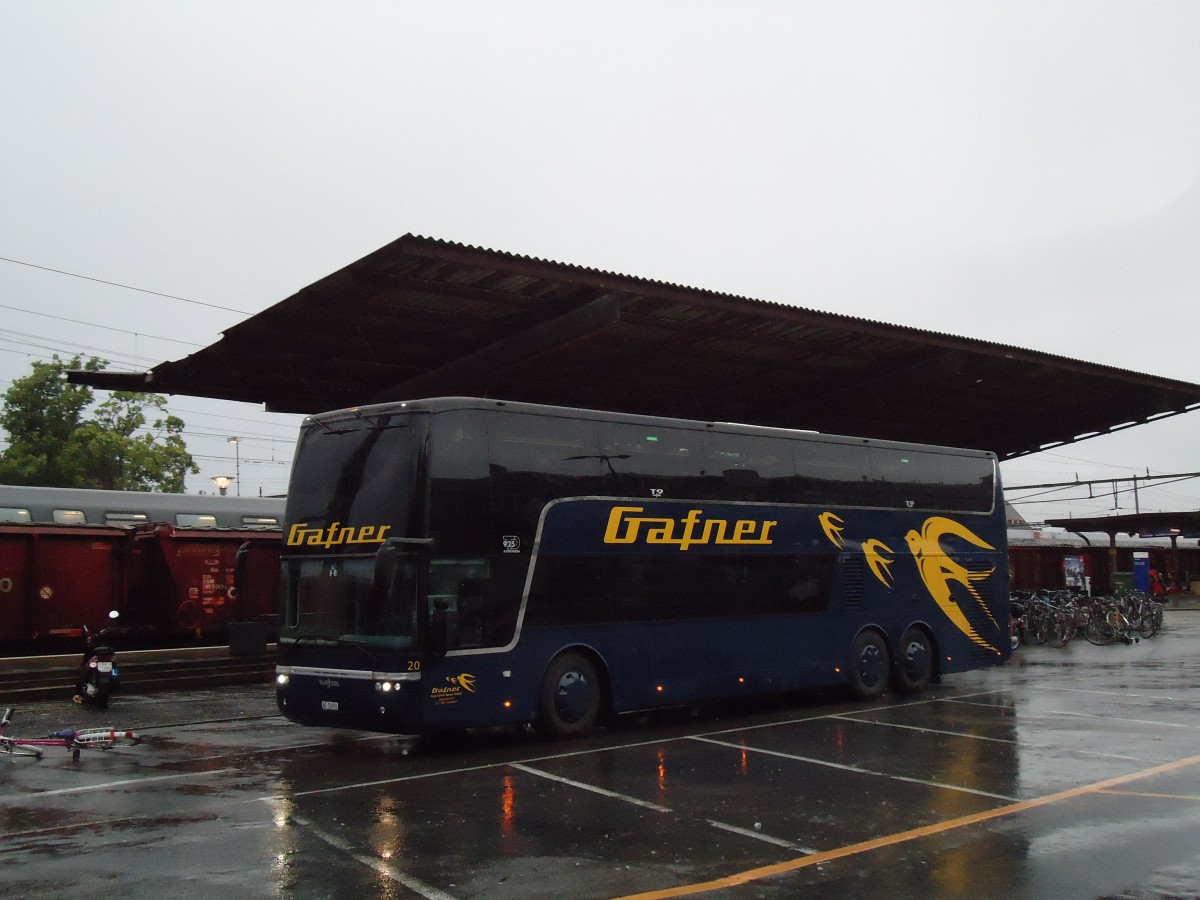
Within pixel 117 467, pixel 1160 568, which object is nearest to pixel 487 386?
pixel 117 467

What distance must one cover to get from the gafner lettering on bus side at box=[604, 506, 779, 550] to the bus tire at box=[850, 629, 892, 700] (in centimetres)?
279

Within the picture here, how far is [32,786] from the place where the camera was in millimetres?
10367

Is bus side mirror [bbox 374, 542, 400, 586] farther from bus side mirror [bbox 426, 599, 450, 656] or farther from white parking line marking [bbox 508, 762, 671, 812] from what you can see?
white parking line marking [bbox 508, 762, 671, 812]

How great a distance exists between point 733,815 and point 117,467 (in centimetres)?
4857

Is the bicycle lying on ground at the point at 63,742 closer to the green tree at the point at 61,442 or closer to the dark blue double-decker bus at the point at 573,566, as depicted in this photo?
the dark blue double-decker bus at the point at 573,566

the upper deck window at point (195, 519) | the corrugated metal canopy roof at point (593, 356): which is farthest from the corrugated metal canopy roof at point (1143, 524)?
the upper deck window at point (195, 519)

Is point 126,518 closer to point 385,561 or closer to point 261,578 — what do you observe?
point 261,578

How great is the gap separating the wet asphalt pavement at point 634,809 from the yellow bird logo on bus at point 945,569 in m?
3.33

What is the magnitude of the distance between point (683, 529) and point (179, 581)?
13.3 metres

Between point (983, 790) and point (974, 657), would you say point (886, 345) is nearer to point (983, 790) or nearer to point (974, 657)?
point (974, 657)

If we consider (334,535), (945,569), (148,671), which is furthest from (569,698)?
(148,671)

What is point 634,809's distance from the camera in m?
9.12

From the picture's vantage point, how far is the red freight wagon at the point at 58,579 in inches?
806

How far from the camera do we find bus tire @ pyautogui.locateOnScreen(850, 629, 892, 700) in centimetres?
1675
